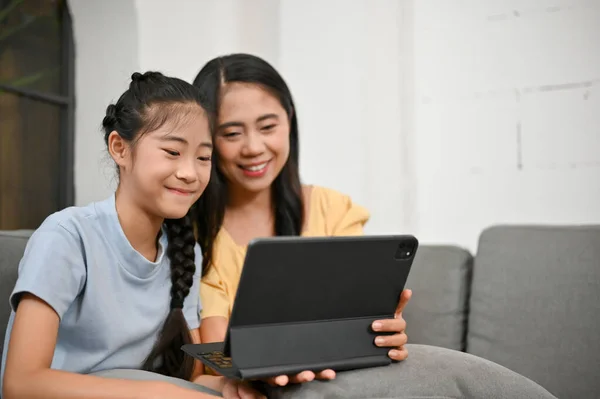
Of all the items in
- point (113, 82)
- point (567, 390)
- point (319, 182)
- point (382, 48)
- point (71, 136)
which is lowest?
point (567, 390)

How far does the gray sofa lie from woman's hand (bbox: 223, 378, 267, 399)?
1.62 feet

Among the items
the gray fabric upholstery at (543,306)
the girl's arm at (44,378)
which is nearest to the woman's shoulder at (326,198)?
the gray fabric upholstery at (543,306)

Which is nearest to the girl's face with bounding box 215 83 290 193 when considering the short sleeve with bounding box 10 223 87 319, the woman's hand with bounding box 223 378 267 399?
the short sleeve with bounding box 10 223 87 319

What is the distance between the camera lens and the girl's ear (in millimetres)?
1164

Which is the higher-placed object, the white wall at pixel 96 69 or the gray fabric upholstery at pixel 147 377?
the white wall at pixel 96 69

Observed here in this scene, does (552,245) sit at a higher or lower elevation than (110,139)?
lower

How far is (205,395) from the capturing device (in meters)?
0.93

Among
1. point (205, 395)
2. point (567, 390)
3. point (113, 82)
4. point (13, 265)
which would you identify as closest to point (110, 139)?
point (13, 265)

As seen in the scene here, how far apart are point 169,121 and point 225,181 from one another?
0.47m

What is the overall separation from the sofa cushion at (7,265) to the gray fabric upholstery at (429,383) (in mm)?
597

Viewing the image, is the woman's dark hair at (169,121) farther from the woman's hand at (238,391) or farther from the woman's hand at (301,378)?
the woman's hand at (301,378)

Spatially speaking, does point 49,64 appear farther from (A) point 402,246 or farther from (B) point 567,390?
(B) point 567,390

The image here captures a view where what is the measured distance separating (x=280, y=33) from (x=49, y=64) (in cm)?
76

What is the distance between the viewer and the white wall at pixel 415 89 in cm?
194
